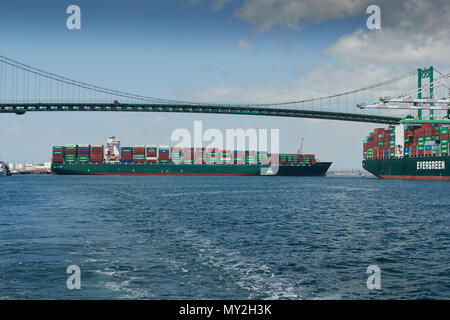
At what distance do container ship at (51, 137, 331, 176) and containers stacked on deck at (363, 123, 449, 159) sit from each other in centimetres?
3097

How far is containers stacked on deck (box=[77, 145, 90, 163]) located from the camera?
403 ft

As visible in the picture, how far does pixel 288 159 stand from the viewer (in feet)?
423

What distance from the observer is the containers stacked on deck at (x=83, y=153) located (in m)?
123

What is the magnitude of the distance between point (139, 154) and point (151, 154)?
3.87 metres

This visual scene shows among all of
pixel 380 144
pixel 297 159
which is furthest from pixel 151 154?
pixel 380 144

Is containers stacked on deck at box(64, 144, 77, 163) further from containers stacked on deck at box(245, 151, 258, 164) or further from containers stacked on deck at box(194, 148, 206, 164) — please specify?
containers stacked on deck at box(245, 151, 258, 164)

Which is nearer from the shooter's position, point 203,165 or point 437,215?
point 437,215

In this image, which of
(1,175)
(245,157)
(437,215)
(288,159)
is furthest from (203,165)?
(437,215)

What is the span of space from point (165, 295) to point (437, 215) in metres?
22.1

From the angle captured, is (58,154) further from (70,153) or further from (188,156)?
(188,156)

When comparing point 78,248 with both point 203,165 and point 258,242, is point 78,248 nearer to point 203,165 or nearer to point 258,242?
point 258,242

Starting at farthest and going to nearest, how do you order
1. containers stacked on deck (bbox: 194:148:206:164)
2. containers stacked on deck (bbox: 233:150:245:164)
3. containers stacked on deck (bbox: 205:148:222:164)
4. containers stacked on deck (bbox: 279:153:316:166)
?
containers stacked on deck (bbox: 279:153:316:166) → containers stacked on deck (bbox: 233:150:245:164) → containers stacked on deck (bbox: 205:148:222:164) → containers stacked on deck (bbox: 194:148:206:164)

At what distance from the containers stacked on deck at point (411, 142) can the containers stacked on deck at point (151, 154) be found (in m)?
63.5

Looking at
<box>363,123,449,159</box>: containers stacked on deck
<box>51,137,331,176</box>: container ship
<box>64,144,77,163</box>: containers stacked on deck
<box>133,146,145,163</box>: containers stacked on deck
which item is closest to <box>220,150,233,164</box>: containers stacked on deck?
<box>51,137,331,176</box>: container ship
